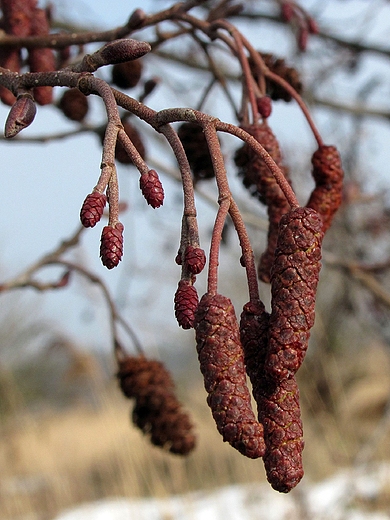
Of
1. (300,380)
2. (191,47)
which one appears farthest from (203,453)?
(191,47)

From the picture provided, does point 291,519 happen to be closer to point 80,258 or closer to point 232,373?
point 80,258

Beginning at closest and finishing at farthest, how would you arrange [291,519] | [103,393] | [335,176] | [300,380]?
[335,176], [291,519], [103,393], [300,380]

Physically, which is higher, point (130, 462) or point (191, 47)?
point (191, 47)

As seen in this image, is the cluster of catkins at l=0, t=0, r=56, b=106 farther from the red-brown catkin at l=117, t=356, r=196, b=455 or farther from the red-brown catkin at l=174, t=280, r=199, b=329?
the red-brown catkin at l=174, t=280, r=199, b=329

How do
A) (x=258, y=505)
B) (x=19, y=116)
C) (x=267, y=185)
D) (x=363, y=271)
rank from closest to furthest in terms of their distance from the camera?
1. (x=19, y=116)
2. (x=267, y=185)
3. (x=363, y=271)
4. (x=258, y=505)

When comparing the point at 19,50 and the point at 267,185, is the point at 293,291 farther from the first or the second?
the point at 19,50

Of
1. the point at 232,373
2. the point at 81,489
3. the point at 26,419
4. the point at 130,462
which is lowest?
the point at 81,489

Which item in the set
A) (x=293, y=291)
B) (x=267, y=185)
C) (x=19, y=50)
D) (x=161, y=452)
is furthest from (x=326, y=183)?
(x=161, y=452)
